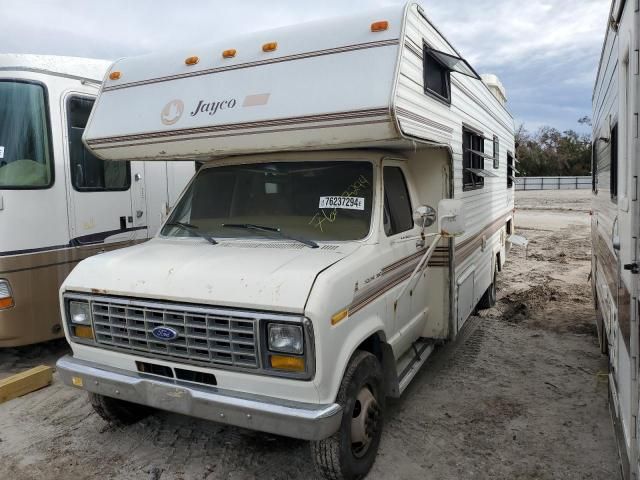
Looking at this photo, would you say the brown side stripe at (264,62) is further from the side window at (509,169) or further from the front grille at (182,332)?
the side window at (509,169)

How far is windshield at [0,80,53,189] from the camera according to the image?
5.04m

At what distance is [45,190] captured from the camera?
5219 millimetres

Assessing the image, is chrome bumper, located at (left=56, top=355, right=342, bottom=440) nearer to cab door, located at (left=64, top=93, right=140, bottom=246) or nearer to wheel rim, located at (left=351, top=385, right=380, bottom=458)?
wheel rim, located at (left=351, top=385, right=380, bottom=458)

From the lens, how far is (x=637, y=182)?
8.04 ft

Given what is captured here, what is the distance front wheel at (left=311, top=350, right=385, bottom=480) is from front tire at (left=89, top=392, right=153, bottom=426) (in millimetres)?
1664

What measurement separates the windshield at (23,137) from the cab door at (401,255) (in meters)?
3.37

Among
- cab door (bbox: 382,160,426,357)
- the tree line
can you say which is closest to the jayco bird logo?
cab door (bbox: 382,160,426,357)

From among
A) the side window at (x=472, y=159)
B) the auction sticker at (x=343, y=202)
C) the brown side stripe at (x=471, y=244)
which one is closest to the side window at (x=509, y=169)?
the brown side stripe at (x=471, y=244)

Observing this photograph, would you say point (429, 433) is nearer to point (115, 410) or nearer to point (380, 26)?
point (115, 410)

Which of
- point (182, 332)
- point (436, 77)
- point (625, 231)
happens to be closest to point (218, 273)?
point (182, 332)

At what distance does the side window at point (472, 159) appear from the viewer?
5.40 metres

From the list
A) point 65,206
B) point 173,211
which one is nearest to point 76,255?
point 65,206

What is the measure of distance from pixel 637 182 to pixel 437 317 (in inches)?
100

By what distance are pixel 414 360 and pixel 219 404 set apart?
1926 mm
